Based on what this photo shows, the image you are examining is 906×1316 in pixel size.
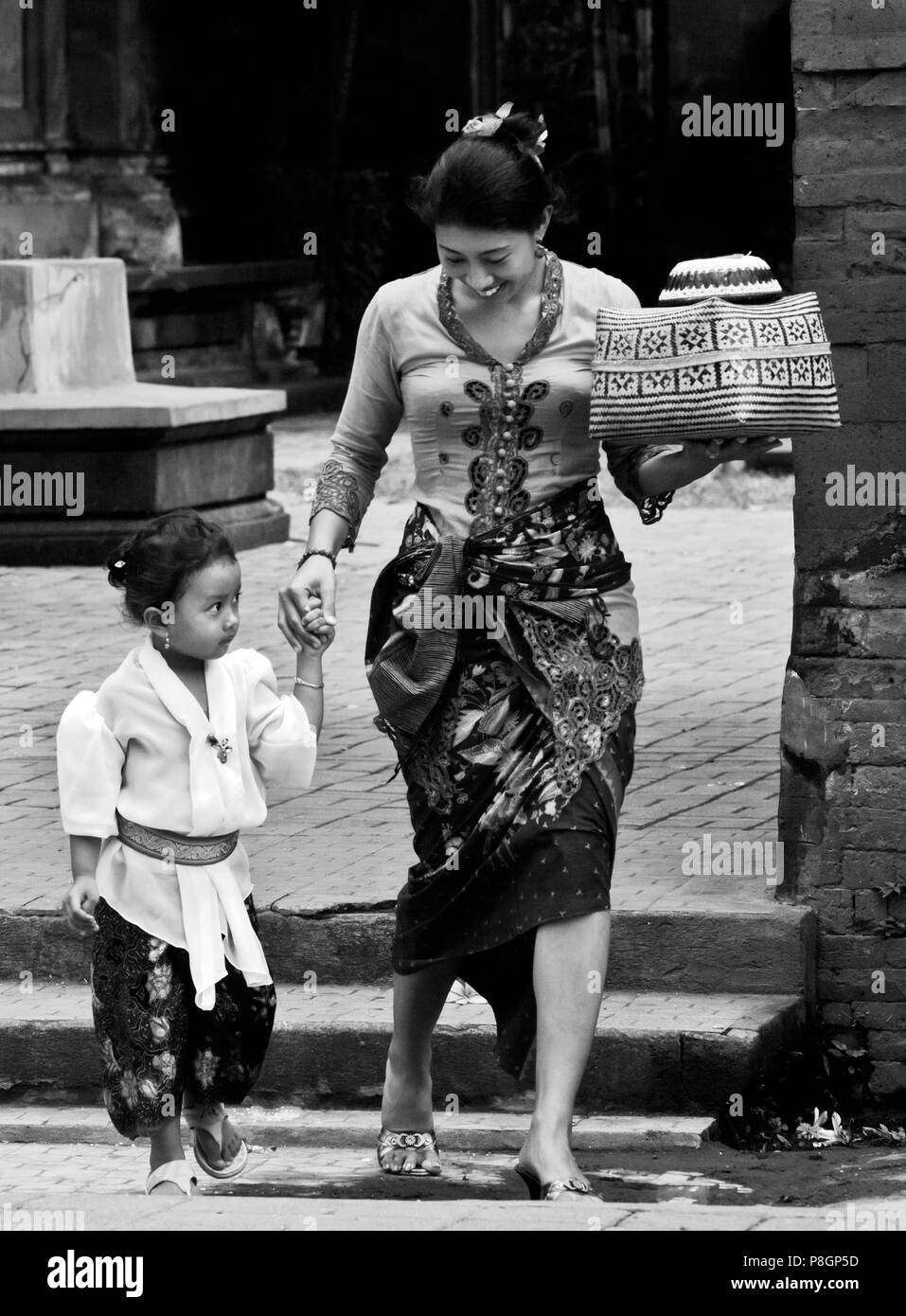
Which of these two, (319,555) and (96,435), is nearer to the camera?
(319,555)

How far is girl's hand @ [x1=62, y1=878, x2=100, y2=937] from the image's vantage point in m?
4.16

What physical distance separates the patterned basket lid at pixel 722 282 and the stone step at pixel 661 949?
1.62 metres

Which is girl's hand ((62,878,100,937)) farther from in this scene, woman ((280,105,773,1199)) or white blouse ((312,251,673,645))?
white blouse ((312,251,673,645))

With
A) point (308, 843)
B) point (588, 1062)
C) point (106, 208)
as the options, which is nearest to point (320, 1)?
point (106, 208)

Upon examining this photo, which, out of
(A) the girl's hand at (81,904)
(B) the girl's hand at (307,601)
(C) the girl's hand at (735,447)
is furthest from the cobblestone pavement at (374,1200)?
(C) the girl's hand at (735,447)

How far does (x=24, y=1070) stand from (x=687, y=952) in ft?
4.88

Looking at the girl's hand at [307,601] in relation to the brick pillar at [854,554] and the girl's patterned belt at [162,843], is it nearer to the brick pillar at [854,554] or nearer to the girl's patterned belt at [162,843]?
the girl's patterned belt at [162,843]

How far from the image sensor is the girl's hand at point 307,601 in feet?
13.9

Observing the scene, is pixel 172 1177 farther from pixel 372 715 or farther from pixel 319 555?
pixel 372 715

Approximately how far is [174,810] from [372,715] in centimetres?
374

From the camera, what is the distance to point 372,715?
803cm

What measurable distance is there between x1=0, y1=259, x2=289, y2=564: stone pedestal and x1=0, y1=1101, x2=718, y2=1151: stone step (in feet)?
21.4

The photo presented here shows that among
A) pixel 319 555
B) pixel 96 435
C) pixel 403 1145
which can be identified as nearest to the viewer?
pixel 319 555

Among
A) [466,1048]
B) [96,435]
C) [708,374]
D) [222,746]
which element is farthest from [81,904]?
[96,435]
